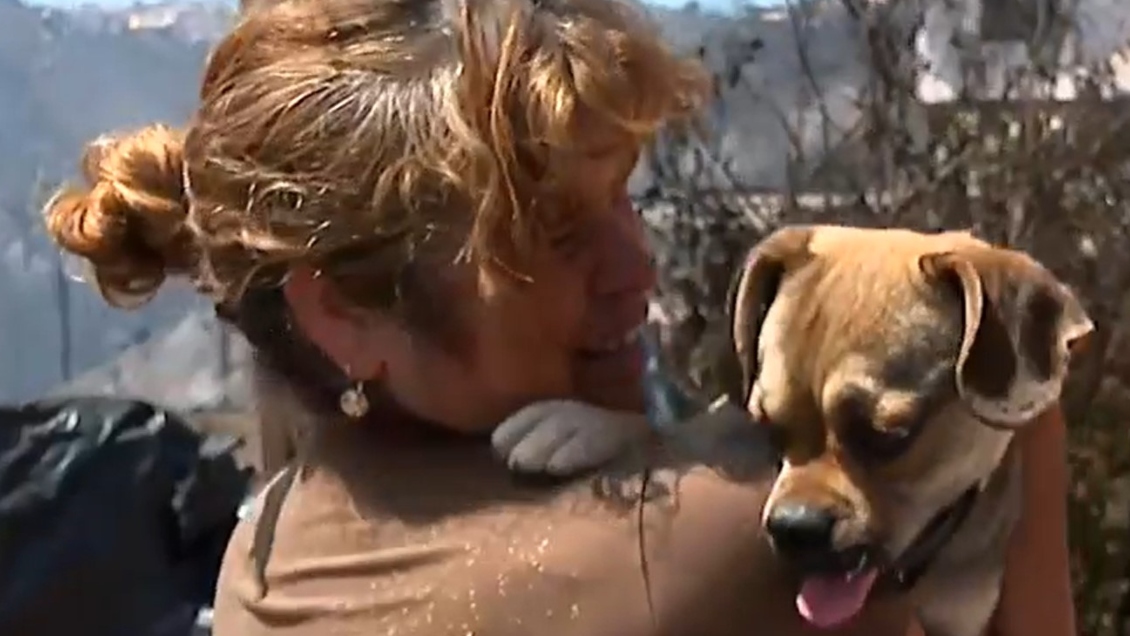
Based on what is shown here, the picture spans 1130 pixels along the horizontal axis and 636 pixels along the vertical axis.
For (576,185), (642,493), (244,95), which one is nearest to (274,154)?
(244,95)

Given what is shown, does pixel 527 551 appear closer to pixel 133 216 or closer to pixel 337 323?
pixel 337 323

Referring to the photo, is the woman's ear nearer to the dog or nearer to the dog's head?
the dog

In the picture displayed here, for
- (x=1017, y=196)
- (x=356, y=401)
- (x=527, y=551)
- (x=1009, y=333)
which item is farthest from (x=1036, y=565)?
(x=1017, y=196)

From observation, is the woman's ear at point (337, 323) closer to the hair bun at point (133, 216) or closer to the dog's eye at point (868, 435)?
the hair bun at point (133, 216)

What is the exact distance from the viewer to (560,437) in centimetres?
119

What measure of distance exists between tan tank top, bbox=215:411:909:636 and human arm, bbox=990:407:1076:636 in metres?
0.09

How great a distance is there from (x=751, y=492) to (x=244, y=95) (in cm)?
43

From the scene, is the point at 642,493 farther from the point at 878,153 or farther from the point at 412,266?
the point at 878,153

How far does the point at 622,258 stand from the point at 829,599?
0.87ft

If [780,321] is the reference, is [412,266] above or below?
above

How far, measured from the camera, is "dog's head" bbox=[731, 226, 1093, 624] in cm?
122

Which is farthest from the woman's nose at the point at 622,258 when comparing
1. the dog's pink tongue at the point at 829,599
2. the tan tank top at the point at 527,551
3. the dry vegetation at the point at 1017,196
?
the dry vegetation at the point at 1017,196

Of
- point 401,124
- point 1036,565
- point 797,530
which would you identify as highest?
point 401,124

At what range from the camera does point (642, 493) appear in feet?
3.82
